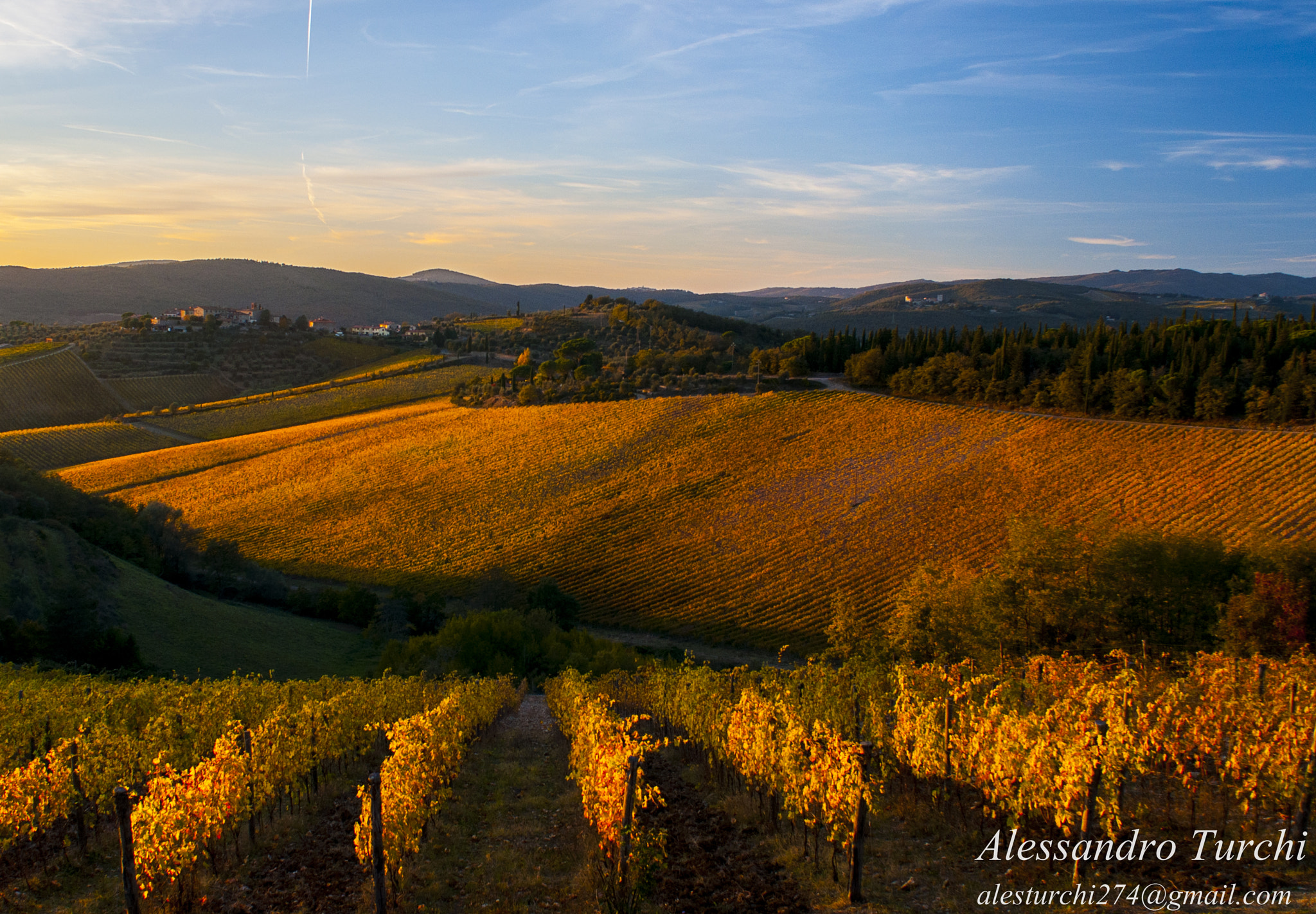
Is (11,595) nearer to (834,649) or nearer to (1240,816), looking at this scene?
(834,649)

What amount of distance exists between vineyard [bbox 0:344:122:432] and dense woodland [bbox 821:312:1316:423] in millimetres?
97869

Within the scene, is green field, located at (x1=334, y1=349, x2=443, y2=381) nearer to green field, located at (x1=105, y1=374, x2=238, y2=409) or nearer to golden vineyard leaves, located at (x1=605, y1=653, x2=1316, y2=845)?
green field, located at (x1=105, y1=374, x2=238, y2=409)

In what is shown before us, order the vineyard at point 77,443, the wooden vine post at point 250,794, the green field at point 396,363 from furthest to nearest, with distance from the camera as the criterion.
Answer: the green field at point 396,363 → the vineyard at point 77,443 → the wooden vine post at point 250,794

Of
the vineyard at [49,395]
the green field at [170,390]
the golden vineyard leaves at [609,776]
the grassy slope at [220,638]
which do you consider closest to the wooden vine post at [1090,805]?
the golden vineyard leaves at [609,776]

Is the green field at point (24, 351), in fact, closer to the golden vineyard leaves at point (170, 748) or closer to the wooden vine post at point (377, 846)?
the golden vineyard leaves at point (170, 748)

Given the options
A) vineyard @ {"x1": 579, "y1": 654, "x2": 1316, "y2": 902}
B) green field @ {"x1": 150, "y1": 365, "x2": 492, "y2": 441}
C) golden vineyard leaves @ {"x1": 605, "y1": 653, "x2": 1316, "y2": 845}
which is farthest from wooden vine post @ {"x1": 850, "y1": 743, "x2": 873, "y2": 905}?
green field @ {"x1": 150, "y1": 365, "x2": 492, "y2": 441}

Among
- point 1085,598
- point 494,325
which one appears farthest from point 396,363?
point 1085,598

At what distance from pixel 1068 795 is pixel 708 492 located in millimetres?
46177

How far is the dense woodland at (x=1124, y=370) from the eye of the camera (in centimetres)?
5281

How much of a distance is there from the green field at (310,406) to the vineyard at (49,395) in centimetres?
1193

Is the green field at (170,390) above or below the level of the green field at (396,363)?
below

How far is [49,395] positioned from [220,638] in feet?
304

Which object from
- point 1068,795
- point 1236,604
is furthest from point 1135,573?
point 1068,795

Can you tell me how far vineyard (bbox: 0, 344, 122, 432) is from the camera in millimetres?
93438
